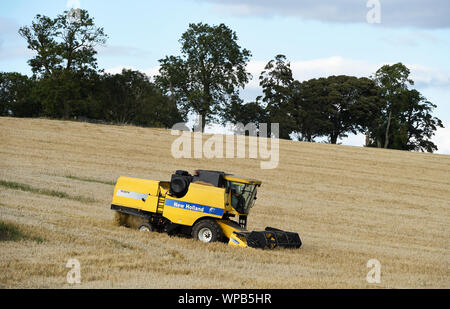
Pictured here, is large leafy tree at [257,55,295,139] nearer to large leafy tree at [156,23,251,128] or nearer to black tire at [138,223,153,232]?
large leafy tree at [156,23,251,128]

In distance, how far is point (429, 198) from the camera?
28688 mm

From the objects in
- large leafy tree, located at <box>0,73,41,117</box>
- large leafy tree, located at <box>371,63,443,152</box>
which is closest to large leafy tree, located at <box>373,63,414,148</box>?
large leafy tree, located at <box>371,63,443,152</box>

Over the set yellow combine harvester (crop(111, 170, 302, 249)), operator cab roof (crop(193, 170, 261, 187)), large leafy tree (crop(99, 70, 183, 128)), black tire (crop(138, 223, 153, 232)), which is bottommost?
black tire (crop(138, 223, 153, 232))

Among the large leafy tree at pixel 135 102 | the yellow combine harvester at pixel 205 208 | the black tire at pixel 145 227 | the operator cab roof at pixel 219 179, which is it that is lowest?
the black tire at pixel 145 227

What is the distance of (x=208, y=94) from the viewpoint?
2152 inches

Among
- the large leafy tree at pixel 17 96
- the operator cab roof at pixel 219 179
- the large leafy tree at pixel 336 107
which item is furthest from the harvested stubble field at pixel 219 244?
the large leafy tree at pixel 336 107

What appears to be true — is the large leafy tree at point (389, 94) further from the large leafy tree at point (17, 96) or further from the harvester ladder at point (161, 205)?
the harvester ladder at point (161, 205)

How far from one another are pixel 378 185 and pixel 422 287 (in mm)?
20523

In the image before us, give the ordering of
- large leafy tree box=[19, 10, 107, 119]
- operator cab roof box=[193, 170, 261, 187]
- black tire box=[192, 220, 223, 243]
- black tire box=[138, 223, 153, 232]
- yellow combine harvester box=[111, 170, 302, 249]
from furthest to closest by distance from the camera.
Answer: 1. large leafy tree box=[19, 10, 107, 119]
2. black tire box=[138, 223, 153, 232]
3. operator cab roof box=[193, 170, 261, 187]
4. yellow combine harvester box=[111, 170, 302, 249]
5. black tire box=[192, 220, 223, 243]

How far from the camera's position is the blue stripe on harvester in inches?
556

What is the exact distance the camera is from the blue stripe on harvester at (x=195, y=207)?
1412cm

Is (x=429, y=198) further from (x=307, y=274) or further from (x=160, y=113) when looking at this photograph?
(x=160, y=113)

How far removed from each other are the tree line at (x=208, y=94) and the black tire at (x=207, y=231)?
1571 inches

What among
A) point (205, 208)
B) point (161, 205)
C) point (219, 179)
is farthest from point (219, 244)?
point (161, 205)
